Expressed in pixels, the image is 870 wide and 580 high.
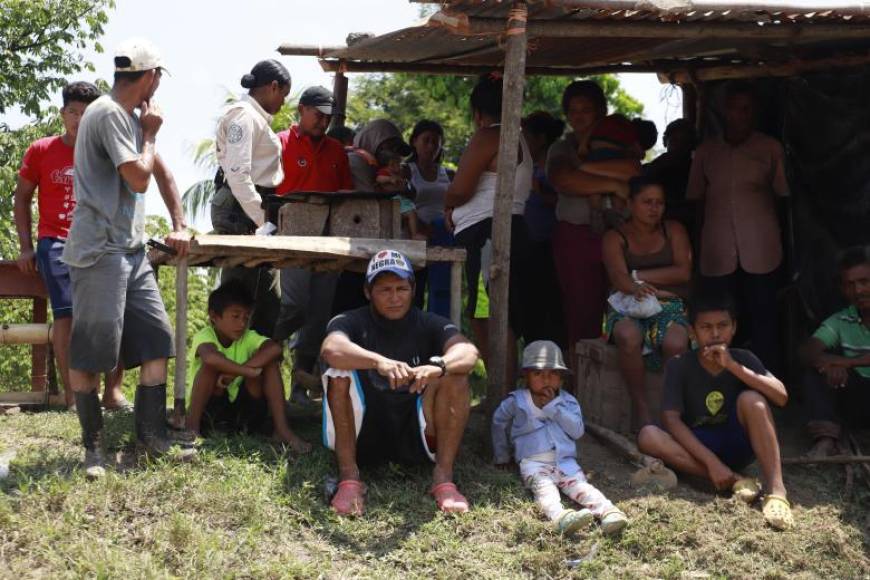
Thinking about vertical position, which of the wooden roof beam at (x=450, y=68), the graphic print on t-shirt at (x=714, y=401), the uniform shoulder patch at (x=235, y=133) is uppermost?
the wooden roof beam at (x=450, y=68)

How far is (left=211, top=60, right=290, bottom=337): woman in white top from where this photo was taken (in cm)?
645

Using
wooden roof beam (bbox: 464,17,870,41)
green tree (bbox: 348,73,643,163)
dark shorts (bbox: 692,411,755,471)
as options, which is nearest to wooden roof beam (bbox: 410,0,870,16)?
wooden roof beam (bbox: 464,17,870,41)

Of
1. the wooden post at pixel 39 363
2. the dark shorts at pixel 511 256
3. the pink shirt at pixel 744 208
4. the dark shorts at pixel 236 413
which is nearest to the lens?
the dark shorts at pixel 236 413

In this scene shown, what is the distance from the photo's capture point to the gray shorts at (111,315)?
5.43m

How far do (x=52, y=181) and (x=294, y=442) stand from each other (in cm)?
224

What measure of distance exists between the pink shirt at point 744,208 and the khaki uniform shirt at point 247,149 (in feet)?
8.82

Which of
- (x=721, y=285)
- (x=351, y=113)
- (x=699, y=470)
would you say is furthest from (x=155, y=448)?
(x=351, y=113)

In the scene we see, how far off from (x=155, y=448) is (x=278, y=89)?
2.17 m

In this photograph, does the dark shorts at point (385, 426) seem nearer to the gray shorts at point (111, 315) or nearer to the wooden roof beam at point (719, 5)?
the gray shorts at point (111, 315)

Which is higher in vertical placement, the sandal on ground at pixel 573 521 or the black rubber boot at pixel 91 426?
the black rubber boot at pixel 91 426

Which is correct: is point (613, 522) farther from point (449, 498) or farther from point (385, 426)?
point (385, 426)

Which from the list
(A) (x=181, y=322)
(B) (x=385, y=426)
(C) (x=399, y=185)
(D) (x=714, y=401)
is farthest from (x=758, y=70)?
(A) (x=181, y=322)

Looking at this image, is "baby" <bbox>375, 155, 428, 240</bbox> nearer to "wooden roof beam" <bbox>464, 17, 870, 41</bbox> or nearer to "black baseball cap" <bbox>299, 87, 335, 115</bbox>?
"black baseball cap" <bbox>299, 87, 335, 115</bbox>

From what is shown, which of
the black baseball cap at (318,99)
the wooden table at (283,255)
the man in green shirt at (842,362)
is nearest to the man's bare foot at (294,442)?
the wooden table at (283,255)
